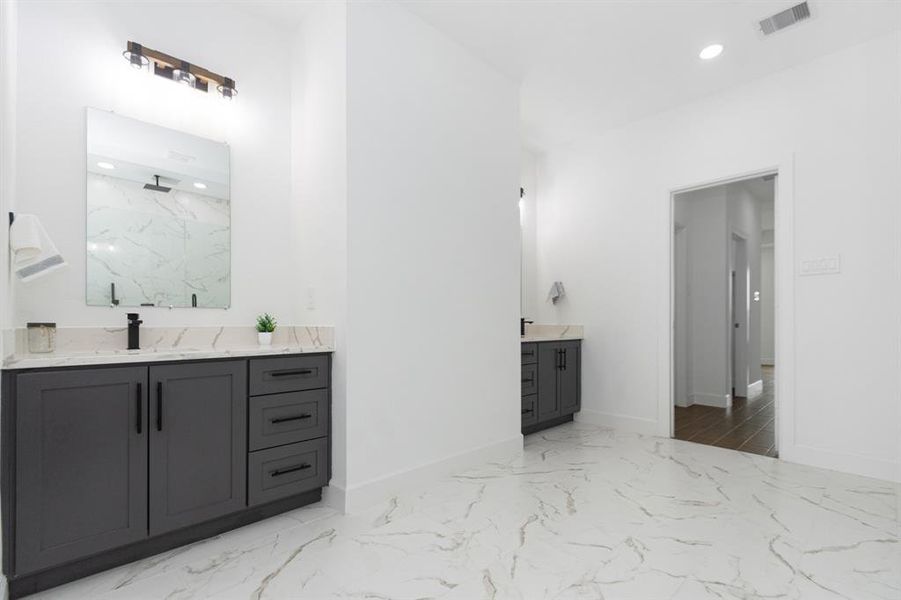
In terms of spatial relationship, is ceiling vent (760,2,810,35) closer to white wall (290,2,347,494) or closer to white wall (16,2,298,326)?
white wall (290,2,347,494)

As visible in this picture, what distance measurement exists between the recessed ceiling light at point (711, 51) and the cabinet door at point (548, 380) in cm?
246

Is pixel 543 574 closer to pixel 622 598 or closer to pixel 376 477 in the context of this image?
pixel 622 598

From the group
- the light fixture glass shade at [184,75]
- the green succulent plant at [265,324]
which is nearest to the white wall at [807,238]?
the green succulent plant at [265,324]

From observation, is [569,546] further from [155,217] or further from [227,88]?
[227,88]

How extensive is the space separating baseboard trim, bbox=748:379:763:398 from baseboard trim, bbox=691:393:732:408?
0.93 meters

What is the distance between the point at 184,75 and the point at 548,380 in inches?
134

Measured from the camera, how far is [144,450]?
1.92 m

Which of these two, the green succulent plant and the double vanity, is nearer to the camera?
the double vanity

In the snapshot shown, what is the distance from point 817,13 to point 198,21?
3647mm

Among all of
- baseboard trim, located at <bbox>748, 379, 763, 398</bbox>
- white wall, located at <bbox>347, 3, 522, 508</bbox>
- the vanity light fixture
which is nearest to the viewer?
the vanity light fixture

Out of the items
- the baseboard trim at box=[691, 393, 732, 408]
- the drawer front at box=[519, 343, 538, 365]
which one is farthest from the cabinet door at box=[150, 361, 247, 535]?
the baseboard trim at box=[691, 393, 732, 408]

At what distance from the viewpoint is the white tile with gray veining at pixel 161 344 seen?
1800mm

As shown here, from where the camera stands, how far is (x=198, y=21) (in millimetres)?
2609

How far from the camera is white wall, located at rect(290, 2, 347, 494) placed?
252 cm
